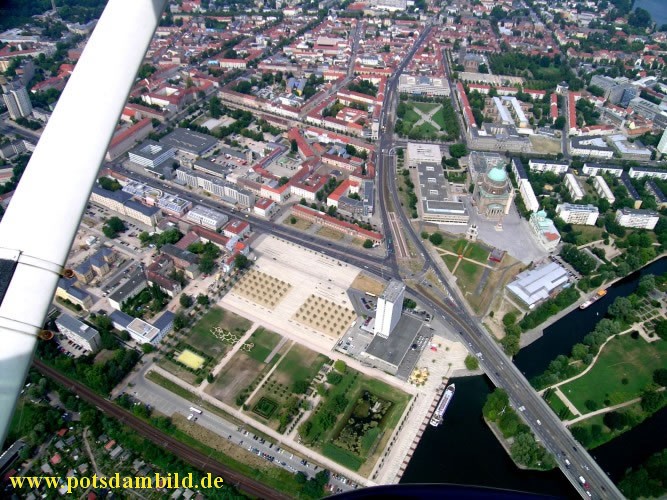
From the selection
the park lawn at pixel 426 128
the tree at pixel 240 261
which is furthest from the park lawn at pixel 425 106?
the tree at pixel 240 261

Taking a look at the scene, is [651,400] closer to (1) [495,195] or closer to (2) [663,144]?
(1) [495,195]

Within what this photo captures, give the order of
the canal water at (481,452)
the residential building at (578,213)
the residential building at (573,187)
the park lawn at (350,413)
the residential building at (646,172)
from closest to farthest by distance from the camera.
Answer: the canal water at (481,452) < the park lawn at (350,413) < the residential building at (578,213) < the residential building at (573,187) < the residential building at (646,172)

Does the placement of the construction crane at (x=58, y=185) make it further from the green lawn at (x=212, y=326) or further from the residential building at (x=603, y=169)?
the residential building at (x=603, y=169)

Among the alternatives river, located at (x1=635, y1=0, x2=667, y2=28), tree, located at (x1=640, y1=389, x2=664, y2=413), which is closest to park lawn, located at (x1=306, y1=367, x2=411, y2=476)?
tree, located at (x1=640, y1=389, x2=664, y2=413)

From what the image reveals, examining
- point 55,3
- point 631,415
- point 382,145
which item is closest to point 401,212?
point 382,145

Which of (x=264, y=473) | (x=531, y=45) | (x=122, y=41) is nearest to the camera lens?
(x=122, y=41)

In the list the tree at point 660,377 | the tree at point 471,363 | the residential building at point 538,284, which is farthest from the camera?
the residential building at point 538,284

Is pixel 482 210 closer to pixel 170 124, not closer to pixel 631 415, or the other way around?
pixel 631 415
